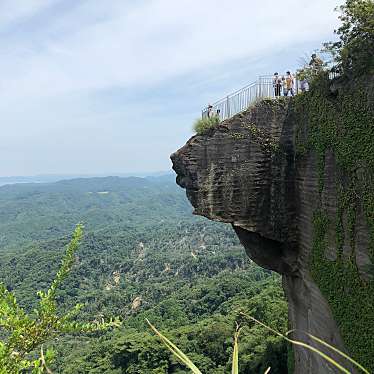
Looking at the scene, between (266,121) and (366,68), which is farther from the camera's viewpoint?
(266,121)

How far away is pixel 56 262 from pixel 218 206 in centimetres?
11231

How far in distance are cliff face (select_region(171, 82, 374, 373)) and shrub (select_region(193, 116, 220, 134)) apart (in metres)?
0.36

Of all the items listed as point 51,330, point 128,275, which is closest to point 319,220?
point 51,330

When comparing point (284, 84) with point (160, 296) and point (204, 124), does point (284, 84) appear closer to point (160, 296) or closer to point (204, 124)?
point (204, 124)

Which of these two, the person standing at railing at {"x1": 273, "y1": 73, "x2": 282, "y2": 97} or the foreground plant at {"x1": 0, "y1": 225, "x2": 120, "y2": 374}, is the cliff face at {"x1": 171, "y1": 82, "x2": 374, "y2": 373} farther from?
the foreground plant at {"x1": 0, "y1": 225, "x2": 120, "y2": 374}

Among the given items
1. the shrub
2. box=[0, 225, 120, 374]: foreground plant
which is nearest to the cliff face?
the shrub

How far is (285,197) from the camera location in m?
12.4

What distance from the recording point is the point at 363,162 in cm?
884

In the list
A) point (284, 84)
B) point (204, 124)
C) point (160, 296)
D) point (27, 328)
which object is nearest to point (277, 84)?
point (284, 84)

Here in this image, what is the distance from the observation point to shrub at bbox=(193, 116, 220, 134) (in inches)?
542

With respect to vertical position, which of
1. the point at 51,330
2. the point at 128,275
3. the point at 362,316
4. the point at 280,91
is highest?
the point at 280,91

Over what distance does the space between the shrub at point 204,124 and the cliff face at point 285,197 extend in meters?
0.36

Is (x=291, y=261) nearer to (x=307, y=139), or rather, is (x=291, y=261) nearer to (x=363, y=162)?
(x=307, y=139)

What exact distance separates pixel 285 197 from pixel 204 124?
3755 mm
